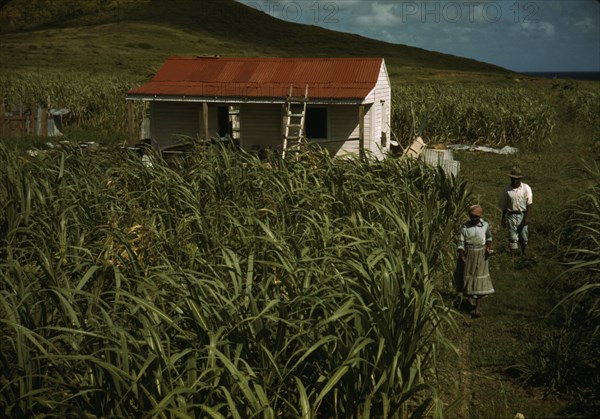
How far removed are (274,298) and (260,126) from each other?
15982 mm

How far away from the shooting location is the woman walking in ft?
27.4

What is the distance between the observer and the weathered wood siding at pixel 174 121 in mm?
21516

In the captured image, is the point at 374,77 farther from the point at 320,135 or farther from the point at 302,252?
the point at 302,252

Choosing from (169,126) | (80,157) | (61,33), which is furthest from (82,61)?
(80,157)

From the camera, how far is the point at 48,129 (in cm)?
2752

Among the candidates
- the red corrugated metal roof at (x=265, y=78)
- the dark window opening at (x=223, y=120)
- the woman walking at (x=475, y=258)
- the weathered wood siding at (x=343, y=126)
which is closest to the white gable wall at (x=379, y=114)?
the weathered wood siding at (x=343, y=126)

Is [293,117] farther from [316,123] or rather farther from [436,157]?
[436,157]

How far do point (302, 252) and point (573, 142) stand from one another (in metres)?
22.3

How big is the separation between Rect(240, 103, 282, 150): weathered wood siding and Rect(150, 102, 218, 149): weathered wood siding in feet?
3.96

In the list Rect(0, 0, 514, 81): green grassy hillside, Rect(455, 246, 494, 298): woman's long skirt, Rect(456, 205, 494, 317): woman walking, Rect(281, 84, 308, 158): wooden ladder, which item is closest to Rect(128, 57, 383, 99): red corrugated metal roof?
Rect(281, 84, 308, 158): wooden ladder

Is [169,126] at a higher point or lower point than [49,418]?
higher

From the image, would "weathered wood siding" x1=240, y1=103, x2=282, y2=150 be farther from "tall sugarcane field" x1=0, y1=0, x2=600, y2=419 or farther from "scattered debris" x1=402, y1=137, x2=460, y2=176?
"tall sugarcane field" x1=0, y1=0, x2=600, y2=419

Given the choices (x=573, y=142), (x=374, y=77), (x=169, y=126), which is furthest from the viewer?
(x=573, y=142)

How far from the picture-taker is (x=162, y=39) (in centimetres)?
8312
